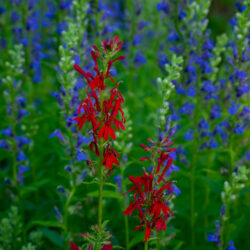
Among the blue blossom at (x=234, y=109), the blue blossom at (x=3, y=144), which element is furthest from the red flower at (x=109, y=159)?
the blue blossom at (x=3, y=144)

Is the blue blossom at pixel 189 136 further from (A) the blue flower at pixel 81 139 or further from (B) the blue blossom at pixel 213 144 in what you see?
(A) the blue flower at pixel 81 139

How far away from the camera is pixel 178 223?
5379 mm

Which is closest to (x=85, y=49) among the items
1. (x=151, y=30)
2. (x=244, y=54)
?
(x=244, y=54)

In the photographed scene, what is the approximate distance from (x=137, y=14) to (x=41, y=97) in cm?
265

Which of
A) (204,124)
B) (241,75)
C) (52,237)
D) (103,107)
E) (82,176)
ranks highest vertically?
(241,75)

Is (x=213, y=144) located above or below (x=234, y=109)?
below

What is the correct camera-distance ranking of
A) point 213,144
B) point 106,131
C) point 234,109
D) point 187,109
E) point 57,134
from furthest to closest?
point 187,109 → point 213,144 → point 234,109 → point 57,134 → point 106,131

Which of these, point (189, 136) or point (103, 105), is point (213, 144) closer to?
point (189, 136)

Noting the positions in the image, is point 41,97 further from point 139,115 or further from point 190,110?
point 190,110

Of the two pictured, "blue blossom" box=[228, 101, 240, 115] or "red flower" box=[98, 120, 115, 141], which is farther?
"blue blossom" box=[228, 101, 240, 115]

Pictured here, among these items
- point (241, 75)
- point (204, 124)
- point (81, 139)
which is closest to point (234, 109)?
point (241, 75)

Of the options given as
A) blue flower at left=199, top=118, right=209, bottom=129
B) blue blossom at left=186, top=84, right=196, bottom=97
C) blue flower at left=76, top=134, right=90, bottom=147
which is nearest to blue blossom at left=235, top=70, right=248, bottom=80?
blue blossom at left=186, top=84, right=196, bottom=97

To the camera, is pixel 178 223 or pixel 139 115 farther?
pixel 139 115

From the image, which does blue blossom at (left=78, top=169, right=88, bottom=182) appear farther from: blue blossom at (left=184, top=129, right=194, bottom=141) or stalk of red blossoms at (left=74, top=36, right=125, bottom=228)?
stalk of red blossoms at (left=74, top=36, right=125, bottom=228)
